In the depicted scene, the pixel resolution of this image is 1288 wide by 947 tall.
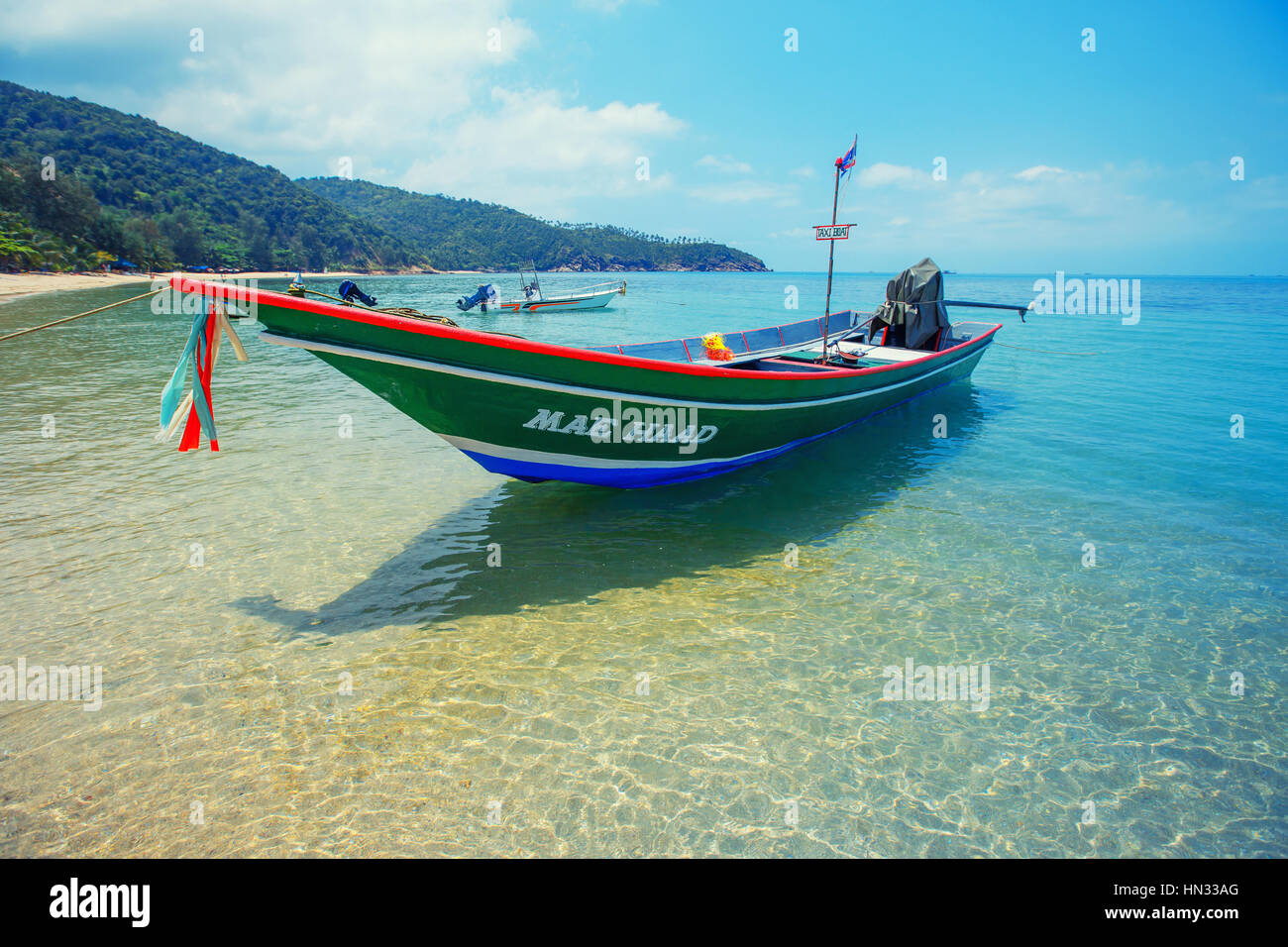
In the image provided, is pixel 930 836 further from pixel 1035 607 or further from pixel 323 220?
pixel 323 220

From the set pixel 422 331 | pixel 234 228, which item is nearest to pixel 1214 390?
pixel 422 331

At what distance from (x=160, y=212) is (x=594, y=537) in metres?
90.3

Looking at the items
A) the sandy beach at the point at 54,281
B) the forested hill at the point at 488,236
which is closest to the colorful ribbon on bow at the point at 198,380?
the sandy beach at the point at 54,281

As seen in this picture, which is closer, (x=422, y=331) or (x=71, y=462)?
(x=422, y=331)

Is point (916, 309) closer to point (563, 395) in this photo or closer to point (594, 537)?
point (594, 537)

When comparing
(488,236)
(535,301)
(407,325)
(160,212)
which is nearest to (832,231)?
(407,325)

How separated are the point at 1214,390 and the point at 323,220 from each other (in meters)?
111

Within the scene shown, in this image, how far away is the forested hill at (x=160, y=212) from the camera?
4947cm

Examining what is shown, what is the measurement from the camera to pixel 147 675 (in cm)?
441

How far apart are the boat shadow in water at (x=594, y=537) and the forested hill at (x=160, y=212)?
190 feet

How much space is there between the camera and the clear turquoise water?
339 centimetres

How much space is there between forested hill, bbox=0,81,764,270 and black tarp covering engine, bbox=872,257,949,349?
194ft

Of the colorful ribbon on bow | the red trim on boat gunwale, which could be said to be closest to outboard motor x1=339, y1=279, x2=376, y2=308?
the red trim on boat gunwale

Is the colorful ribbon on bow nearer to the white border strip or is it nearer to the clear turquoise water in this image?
the white border strip
